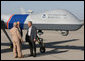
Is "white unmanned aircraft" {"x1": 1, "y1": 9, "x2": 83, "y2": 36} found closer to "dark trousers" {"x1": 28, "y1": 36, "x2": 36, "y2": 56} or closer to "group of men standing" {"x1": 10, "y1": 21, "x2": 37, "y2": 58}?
"group of men standing" {"x1": 10, "y1": 21, "x2": 37, "y2": 58}

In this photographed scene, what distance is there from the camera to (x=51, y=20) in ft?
56.4

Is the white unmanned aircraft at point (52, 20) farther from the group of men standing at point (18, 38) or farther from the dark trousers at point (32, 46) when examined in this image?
the dark trousers at point (32, 46)

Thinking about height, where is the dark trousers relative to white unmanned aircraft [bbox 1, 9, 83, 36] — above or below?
below

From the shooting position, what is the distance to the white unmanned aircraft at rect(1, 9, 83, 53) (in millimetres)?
16688

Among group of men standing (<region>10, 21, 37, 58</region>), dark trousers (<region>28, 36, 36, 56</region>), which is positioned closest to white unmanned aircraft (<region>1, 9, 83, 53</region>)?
group of men standing (<region>10, 21, 37, 58</region>)

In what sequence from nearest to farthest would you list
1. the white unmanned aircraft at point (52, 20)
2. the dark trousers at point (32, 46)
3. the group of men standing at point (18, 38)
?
the group of men standing at point (18, 38), the dark trousers at point (32, 46), the white unmanned aircraft at point (52, 20)

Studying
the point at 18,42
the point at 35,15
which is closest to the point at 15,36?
the point at 18,42

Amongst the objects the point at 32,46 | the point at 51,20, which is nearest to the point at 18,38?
the point at 32,46

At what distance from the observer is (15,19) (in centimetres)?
1784

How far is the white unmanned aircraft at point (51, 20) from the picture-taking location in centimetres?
1669

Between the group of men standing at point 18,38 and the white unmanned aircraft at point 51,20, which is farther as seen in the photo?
the white unmanned aircraft at point 51,20

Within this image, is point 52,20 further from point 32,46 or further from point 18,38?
point 18,38

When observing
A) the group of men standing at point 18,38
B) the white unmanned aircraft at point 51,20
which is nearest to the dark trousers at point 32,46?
the group of men standing at point 18,38

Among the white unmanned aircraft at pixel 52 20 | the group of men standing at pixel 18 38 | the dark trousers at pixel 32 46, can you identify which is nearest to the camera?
the group of men standing at pixel 18 38
